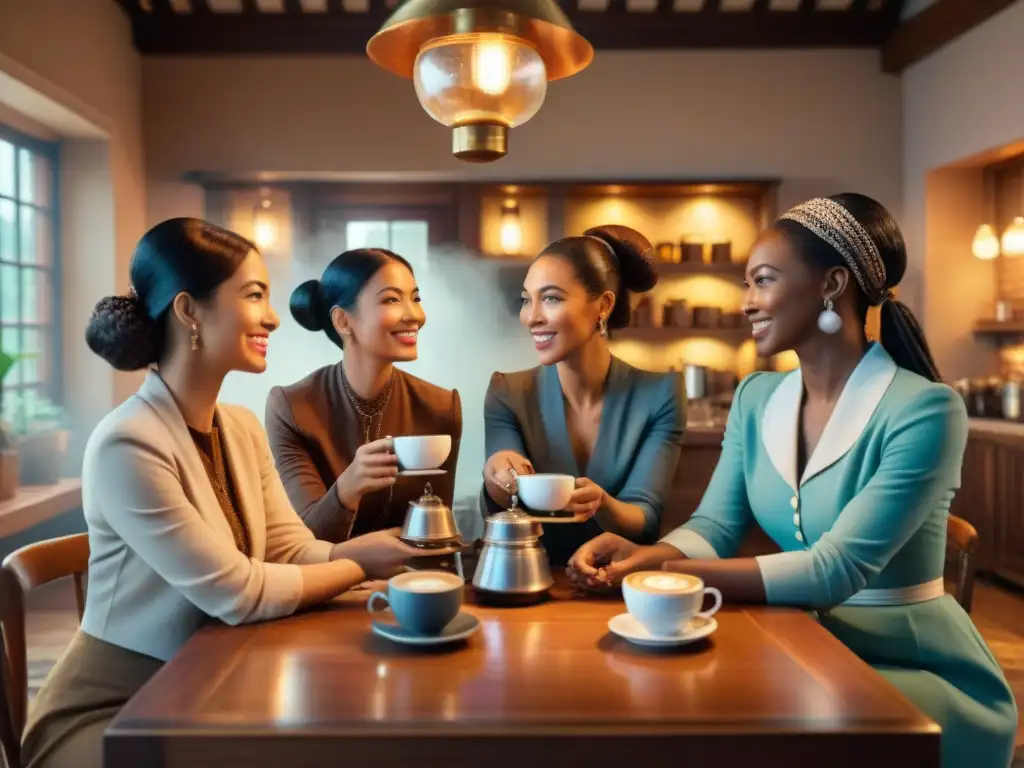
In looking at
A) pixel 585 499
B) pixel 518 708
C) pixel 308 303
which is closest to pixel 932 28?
pixel 308 303

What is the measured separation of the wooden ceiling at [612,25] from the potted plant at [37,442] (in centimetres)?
244

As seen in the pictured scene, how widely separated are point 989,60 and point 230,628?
4.71 m

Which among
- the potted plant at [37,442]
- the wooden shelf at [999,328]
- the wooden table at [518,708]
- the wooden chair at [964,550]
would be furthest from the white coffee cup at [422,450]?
the wooden shelf at [999,328]

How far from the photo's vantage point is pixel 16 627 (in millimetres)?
1389

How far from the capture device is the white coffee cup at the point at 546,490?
1.51 meters

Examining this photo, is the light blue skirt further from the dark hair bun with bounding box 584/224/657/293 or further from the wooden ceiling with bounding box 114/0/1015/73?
the wooden ceiling with bounding box 114/0/1015/73

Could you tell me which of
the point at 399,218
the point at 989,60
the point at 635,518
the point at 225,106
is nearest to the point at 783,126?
the point at 989,60

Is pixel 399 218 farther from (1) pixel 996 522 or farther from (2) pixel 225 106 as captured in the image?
(1) pixel 996 522

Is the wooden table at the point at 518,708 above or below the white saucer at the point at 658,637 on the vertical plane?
below

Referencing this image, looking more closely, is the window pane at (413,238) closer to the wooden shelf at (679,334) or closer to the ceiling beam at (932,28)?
the wooden shelf at (679,334)

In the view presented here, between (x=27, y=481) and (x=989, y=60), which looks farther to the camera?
(x=989, y=60)

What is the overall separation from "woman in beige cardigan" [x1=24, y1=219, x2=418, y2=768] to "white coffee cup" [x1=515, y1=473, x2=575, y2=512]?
23 centimetres

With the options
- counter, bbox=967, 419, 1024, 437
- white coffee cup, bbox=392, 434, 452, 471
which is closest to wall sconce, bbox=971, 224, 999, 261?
counter, bbox=967, 419, 1024, 437

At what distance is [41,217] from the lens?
464 cm
